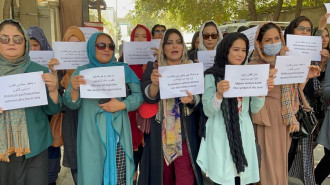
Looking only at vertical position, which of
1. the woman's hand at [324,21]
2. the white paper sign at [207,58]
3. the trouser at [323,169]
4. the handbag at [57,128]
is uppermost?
the woman's hand at [324,21]

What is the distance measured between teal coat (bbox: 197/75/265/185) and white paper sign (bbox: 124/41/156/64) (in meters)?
1.20

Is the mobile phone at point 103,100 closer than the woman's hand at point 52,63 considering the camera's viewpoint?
Yes

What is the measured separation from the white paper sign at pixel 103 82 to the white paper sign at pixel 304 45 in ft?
5.84

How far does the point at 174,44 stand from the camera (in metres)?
2.71

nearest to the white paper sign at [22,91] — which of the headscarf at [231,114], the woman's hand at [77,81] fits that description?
the woman's hand at [77,81]

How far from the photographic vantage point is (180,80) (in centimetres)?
247

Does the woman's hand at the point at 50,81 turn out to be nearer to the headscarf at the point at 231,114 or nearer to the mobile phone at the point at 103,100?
the mobile phone at the point at 103,100

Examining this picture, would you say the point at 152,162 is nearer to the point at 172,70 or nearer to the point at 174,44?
the point at 172,70

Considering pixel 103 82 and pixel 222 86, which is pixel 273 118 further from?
pixel 103 82

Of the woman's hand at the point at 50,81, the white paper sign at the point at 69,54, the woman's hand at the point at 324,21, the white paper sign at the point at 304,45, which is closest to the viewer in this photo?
the woman's hand at the point at 50,81

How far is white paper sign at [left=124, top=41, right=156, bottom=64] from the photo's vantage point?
3.49 metres

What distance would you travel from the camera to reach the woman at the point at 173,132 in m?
2.65

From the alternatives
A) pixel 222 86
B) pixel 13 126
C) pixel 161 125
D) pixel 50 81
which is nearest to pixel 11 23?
pixel 50 81

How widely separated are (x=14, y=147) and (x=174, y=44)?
1.64m
